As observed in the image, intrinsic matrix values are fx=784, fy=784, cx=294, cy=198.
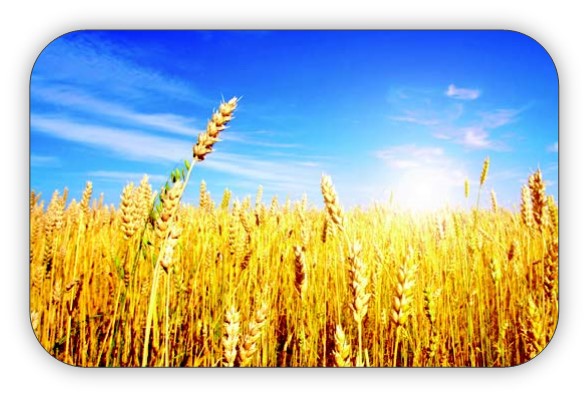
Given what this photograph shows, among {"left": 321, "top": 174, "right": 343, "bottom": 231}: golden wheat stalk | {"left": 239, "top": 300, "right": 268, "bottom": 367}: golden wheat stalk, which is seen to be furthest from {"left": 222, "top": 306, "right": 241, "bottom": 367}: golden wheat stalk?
{"left": 321, "top": 174, "right": 343, "bottom": 231}: golden wheat stalk

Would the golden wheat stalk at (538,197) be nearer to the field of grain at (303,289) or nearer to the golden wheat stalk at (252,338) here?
the field of grain at (303,289)

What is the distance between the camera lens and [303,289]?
106 inches

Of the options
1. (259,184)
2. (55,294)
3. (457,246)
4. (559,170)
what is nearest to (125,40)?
(259,184)

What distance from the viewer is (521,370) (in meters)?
2.70

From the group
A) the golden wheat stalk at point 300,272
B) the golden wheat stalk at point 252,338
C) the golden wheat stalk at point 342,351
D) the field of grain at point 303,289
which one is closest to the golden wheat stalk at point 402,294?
the field of grain at point 303,289

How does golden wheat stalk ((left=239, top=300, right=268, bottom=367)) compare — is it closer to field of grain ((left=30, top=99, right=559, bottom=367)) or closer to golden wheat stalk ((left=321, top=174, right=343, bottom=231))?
field of grain ((left=30, top=99, right=559, bottom=367))

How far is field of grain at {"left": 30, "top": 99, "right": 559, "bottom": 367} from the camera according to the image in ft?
8.63

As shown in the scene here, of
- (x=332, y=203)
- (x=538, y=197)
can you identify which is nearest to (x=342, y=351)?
(x=332, y=203)

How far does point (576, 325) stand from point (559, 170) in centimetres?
54

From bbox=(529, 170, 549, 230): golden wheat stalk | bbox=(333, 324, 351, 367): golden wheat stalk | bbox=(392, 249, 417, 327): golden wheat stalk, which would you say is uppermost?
bbox=(529, 170, 549, 230): golden wheat stalk

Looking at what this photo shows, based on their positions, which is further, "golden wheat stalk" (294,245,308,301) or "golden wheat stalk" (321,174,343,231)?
"golden wheat stalk" (294,245,308,301)

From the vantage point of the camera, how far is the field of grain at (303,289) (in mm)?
2631

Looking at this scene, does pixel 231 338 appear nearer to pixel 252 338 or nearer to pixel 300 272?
pixel 252 338

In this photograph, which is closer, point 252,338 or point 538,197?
point 252,338
